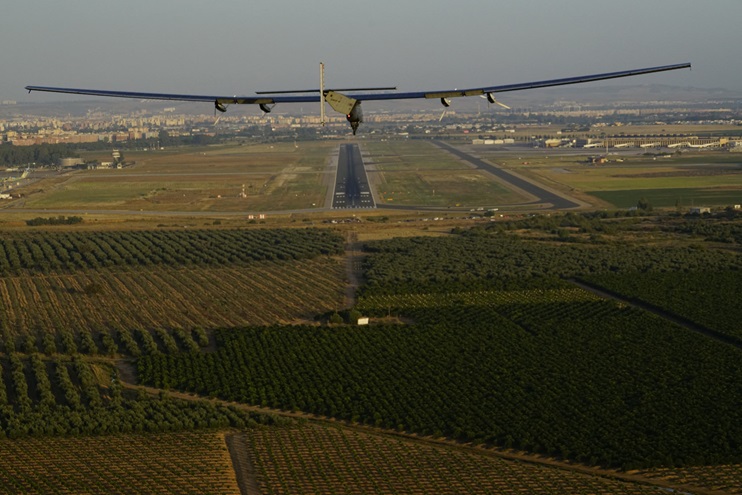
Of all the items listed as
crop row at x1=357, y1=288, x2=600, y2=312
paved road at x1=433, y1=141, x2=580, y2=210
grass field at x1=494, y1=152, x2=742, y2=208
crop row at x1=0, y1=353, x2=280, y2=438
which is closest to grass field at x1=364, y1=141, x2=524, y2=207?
paved road at x1=433, y1=141, x2=580, y2=210

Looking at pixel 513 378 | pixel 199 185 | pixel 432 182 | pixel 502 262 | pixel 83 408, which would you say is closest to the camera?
pixel 83 408

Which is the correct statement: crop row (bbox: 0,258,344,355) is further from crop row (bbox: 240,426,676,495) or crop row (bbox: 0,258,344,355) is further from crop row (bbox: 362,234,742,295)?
crop row (bbox: 240,426,676,495)

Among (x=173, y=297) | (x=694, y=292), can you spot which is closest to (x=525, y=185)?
(x=694, y=292)

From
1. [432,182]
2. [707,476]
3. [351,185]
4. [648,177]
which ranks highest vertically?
[648,177]

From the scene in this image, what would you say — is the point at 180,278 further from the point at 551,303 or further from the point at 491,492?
the point at 491,492

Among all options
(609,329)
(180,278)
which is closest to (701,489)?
(609,329)

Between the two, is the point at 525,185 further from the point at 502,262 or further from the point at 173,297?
the point at 173,297
